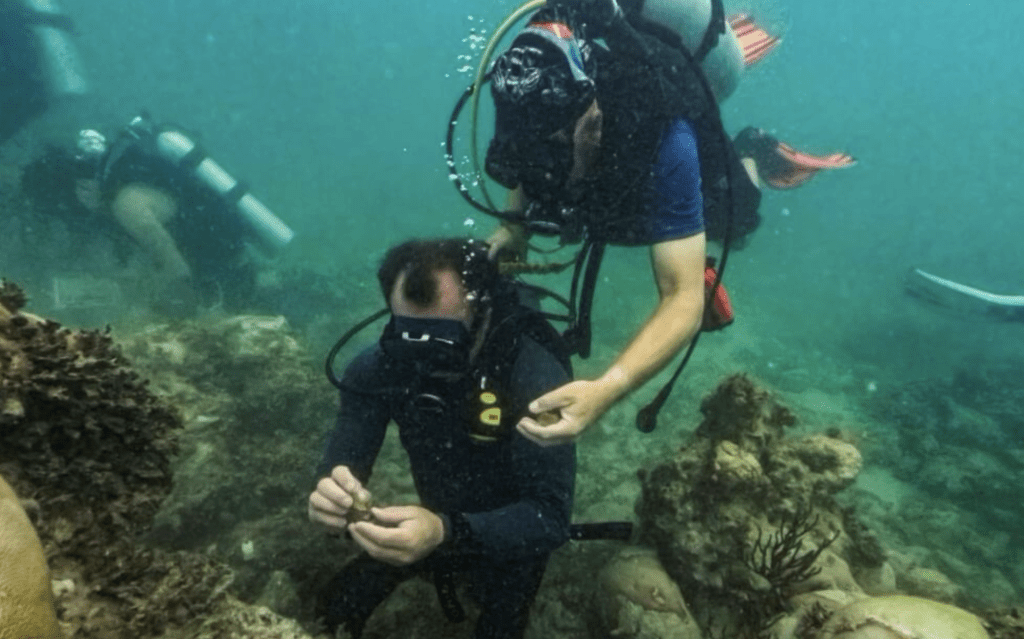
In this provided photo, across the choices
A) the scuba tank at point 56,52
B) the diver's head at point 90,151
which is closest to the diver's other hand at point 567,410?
the diver's head at point 90,151

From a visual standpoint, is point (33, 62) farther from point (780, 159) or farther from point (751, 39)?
point (780, 159)

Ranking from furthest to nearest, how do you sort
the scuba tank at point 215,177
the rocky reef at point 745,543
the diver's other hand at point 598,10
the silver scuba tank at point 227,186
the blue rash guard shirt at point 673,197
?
the silver scuba tank at point 227,186 < the scuba tank at point 215,177 < the rocky reef at point 745,543 < the diver's other hand at point 598,10 < the blue rash guard shirt at point 673,197

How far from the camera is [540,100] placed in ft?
9.48

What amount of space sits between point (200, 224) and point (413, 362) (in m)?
10.8

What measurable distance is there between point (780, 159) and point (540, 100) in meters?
3.97

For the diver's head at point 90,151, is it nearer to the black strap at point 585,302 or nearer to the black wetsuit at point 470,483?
the black wetsuit at point 470,483

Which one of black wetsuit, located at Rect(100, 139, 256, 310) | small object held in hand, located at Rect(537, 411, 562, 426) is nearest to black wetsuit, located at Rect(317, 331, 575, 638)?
small object held in hand, located at Rect(537, 411, 562, 426)

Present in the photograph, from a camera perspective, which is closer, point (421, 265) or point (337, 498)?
point (337, 498)

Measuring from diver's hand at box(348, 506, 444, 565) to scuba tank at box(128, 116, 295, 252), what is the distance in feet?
36.6

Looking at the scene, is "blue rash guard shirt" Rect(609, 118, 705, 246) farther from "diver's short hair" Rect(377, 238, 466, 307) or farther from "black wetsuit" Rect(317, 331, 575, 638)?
"diver's short hair" Rect(377, 238, 466, 307)

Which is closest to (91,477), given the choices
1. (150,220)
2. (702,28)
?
(702,28)

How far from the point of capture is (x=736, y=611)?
13.4 ft

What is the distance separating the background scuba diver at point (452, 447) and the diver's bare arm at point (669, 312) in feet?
1.77

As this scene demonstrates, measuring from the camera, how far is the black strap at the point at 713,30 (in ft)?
13.1
